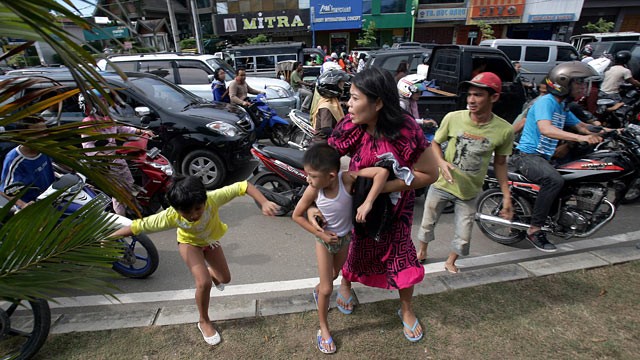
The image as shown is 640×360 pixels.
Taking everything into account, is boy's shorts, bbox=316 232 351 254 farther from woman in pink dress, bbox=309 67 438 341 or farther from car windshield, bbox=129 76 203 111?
car windshield, bbox=129 76 203 111

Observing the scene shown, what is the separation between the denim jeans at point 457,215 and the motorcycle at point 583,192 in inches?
28.4

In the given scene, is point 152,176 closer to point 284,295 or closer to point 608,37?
point 284,295

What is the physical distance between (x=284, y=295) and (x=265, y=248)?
0.87 metres

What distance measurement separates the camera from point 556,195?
3.11 m

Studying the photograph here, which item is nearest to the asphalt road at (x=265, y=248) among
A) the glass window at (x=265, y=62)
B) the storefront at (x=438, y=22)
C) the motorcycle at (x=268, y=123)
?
the motorcycle at (x=268, y=123)

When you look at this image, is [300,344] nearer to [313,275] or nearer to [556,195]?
[313,275]

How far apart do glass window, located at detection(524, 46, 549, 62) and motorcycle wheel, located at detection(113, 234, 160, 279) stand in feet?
45.0

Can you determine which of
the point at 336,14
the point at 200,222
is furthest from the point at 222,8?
the point at 200,222

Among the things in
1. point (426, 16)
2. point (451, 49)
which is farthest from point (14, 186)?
point (426, 16)

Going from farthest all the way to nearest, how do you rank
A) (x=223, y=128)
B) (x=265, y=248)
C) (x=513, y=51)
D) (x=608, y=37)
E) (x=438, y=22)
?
(x=438, y=22)
(x=608, y=37)
(x=513, y=51)
(x=223, y=128)
(x=265, y=248)

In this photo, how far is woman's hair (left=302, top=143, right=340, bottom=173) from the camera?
1.82 meters

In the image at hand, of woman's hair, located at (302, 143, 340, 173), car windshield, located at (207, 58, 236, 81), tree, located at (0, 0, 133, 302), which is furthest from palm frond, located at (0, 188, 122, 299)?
car windshield, located at (207, 58, 236, 81)

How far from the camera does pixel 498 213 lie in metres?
3.51

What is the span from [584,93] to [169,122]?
189 inches
